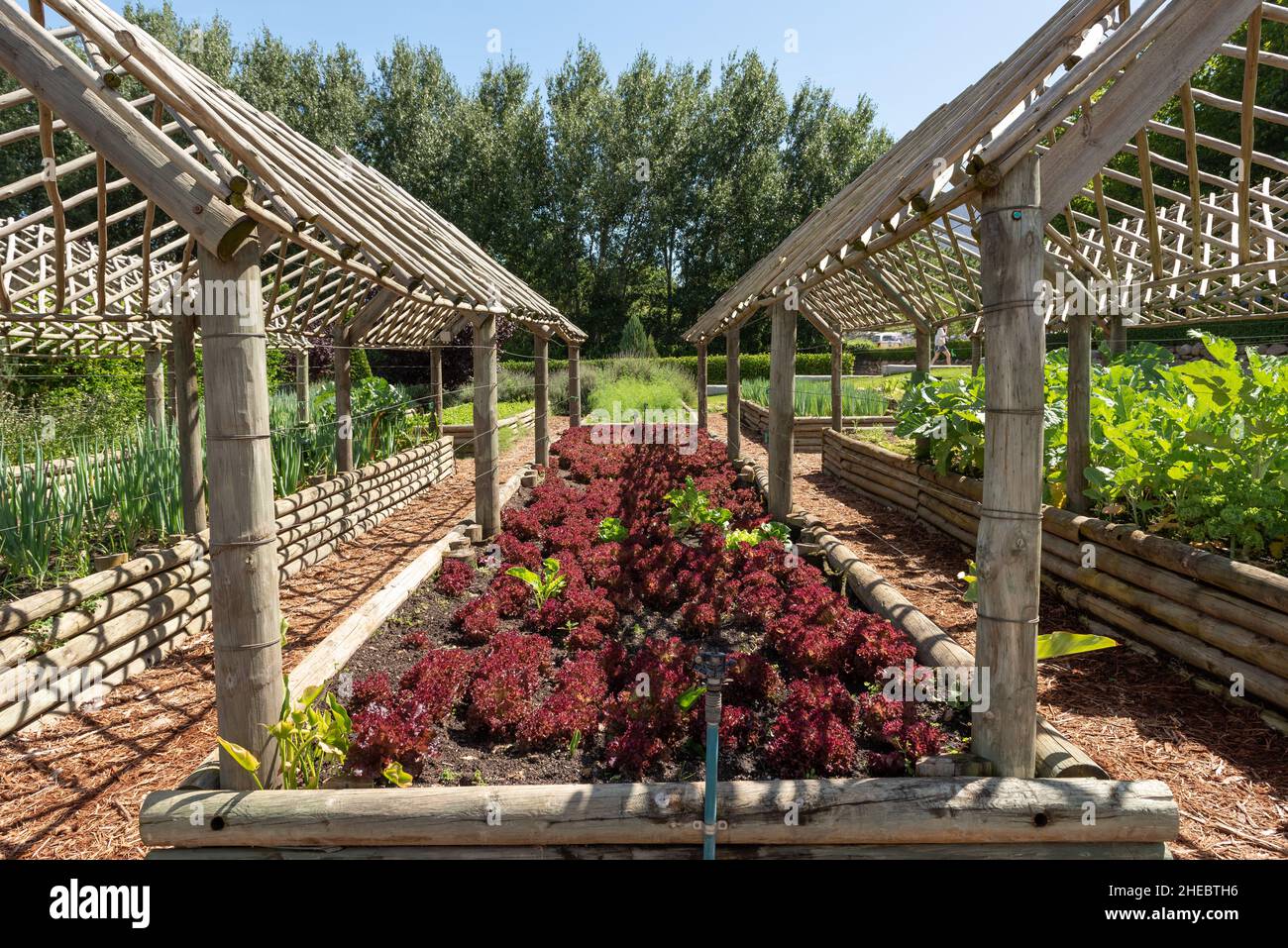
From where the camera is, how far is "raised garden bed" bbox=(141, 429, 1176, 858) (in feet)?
9.49

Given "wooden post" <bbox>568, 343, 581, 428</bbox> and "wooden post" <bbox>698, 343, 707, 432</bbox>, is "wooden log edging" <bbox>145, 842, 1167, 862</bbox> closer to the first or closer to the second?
"wooden post" <bbox>698, 343, 707, 432</bbox>

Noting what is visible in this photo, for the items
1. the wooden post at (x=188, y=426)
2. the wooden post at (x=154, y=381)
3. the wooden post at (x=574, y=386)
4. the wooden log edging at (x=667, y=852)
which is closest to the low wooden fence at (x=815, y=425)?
the wooden post at (x=574, y=386)

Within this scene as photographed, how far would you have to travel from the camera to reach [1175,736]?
3.98 meters

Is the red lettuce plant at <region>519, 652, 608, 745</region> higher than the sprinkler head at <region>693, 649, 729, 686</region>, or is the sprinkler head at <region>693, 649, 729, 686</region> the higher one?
the sprinkler head at <region>693, 649, 729, 686</region>

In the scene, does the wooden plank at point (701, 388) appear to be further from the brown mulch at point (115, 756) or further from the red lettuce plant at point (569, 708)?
the red lettuce plant at point (569, 708)

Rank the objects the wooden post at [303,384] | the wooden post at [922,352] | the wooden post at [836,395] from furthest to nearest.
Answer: the wooden post at [836,395] → the wooden post at [922,352] → the wooden post at [303,384]

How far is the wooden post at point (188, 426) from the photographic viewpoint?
581cm

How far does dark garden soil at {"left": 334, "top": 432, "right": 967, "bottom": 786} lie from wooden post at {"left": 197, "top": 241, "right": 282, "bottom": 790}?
1.52 ft

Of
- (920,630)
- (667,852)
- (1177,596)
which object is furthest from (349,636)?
(1177,596)

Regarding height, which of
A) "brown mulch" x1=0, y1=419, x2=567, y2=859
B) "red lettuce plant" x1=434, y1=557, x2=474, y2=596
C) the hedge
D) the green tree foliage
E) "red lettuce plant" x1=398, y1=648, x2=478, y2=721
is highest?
the green tree foliage

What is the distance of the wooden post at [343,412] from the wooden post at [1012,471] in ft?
23.3

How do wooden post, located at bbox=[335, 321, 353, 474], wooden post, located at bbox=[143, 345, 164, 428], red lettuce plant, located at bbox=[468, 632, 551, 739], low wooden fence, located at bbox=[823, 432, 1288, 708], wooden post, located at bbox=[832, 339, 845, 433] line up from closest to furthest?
red lettuce plant, located at bbox=[468, 632, 551, 739] < low wooden fence, located at bbox=[823, 432, 1288, 708] < wooden post, located at bbox=[335, 321, 353, 474] < wooden post, located at bbox=[143, 345, 164, 428] < wooden post, located at bbox=[832, 339, 845, 433]

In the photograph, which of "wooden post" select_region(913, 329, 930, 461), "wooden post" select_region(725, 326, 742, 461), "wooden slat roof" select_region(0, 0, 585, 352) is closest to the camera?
"wooden slat roof" select_region(0, 0, 585, 352)

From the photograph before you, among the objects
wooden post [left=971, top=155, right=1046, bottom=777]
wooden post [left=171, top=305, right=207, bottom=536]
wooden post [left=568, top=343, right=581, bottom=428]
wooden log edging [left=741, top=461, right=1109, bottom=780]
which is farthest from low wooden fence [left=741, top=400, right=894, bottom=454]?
wooden post [left=971, top=155, right=1046, bottom=777]
